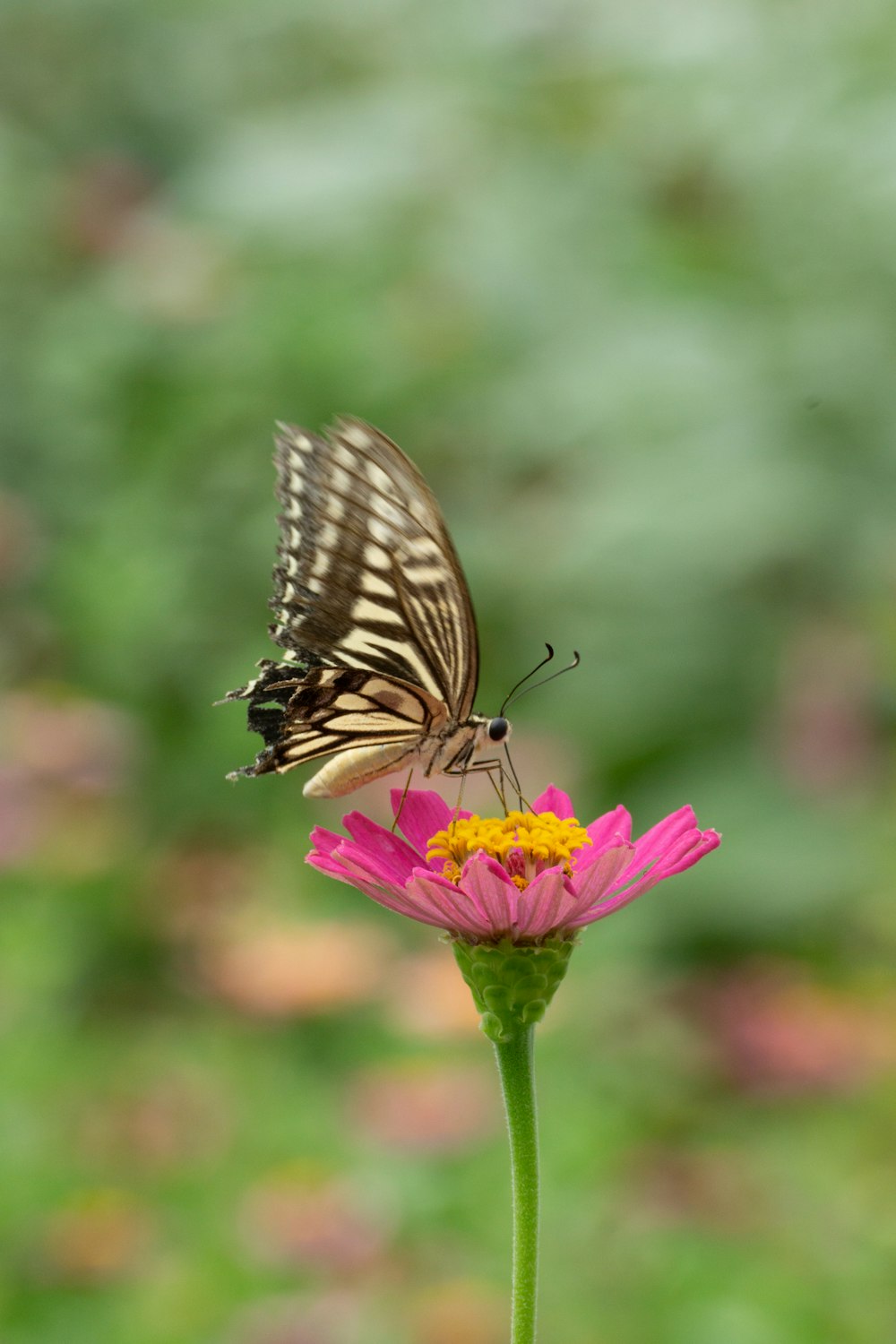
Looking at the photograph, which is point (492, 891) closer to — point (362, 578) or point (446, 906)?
point (446, 906)

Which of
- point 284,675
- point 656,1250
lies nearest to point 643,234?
point 656,1250

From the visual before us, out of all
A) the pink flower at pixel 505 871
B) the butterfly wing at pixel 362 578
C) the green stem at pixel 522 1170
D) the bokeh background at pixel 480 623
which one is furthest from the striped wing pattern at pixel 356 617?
the bokeh background at pixel 480 623

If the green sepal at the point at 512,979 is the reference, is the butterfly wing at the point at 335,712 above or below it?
above

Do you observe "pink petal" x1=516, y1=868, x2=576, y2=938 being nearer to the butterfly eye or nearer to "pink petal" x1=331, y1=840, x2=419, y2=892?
"pink petal" x1=331, y1=840, x2=419, y2=892

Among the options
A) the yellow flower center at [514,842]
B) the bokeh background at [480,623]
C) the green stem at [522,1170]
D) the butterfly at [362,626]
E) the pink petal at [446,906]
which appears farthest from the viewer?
the bokeh background at [480,623]

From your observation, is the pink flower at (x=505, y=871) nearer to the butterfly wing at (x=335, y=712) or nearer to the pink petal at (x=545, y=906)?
the pink petal at (x=545, y=906)

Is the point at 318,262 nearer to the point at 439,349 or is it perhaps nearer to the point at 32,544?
the point at 439,349

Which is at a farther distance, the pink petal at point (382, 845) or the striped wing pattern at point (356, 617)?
the striped wing pattern at point (356, 617)

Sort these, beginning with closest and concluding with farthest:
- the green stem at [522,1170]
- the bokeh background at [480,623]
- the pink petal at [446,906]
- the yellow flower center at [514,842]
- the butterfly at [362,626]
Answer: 1. the green stem at [522,1170]
2. the pink petal at [446,906]
3. the yellow flower center at [514,842]
4. the butterfly at [362,626]
5. the bokeh background at [480,623]
